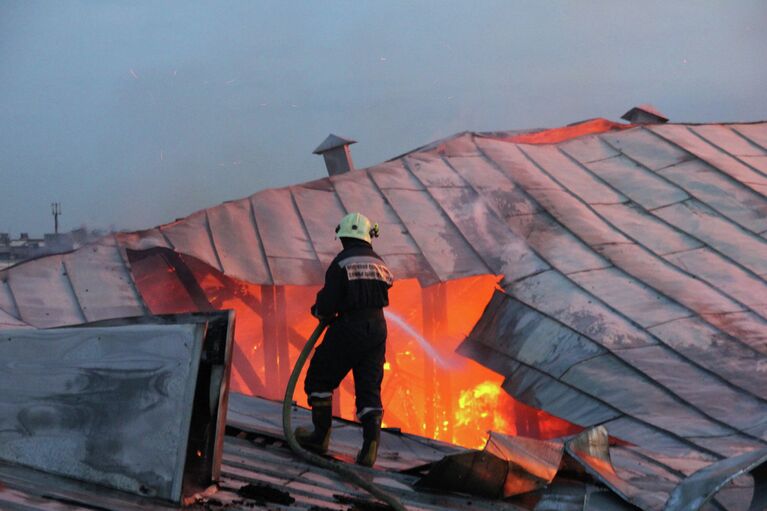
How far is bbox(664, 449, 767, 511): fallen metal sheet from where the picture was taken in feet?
13.2

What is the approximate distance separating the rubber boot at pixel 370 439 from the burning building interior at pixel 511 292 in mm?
143

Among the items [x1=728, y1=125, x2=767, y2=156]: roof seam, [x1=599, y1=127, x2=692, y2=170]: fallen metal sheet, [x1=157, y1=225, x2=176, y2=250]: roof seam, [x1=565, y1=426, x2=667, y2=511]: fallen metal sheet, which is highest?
[x1=728, y1=125, x2=767, y2=156]: roof seam

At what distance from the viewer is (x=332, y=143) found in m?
11.0

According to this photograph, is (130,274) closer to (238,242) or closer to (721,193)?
(238,242)

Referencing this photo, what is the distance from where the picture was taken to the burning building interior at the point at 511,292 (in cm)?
673

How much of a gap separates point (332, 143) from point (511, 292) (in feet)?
10.7

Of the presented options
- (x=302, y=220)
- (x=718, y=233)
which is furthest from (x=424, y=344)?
(x=718, y=233)

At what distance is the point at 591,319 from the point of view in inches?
321

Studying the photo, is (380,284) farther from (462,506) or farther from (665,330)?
(665,330)

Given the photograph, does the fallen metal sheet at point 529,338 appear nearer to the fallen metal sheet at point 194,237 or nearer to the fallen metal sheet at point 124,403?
the fallen metal sheet at point 194,237

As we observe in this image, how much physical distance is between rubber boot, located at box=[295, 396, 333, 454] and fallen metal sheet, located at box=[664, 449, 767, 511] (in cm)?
206

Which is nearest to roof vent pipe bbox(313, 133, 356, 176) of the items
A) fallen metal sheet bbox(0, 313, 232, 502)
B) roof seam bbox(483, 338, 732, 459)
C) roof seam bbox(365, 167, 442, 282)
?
roof seam bbox(365, 167, 442, 282)

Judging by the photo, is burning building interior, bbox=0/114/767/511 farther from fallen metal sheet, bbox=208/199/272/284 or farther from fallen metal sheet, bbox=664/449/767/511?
fallen metal sheet, bbox=664/449/767/511

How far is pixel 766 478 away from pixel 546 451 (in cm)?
121
